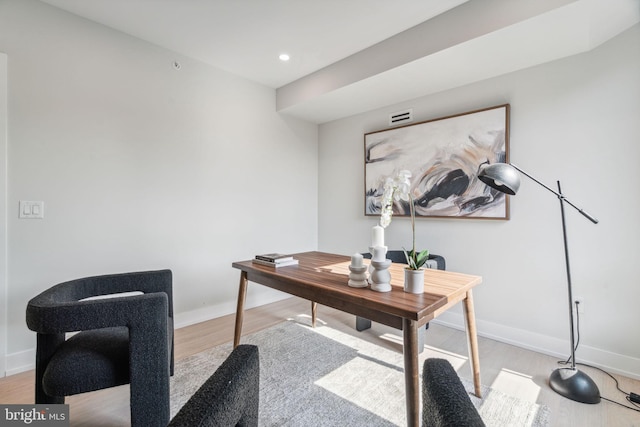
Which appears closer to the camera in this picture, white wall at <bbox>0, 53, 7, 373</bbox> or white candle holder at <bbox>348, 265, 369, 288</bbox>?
white candle holder at <bbox>348, 265, 369, 288</bbox>

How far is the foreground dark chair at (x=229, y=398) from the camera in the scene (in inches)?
19.8

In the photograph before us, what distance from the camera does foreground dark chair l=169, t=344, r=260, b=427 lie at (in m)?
0.50

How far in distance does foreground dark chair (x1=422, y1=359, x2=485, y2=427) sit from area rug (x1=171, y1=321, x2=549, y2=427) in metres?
1.08

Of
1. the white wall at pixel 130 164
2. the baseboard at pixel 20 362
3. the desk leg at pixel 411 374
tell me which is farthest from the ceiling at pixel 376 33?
the baseboard at pixel 20 362

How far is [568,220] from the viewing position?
85.9 inches

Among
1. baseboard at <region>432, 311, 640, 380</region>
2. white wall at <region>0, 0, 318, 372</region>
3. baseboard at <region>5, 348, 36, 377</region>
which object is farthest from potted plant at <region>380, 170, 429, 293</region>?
baseboard at <region>5, 348, 36, 377</region>

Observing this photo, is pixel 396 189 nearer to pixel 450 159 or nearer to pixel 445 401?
pixel 445 401

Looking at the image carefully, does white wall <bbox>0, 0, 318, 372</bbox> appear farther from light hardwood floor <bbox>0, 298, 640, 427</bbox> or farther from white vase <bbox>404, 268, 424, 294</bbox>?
white vase <bbox>404, 268, 424, 294</bbox>

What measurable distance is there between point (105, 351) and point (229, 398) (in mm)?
1049

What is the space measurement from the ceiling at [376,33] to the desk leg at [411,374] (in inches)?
76.4

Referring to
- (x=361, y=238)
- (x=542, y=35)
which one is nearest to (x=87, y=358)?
(x=361, y=238)

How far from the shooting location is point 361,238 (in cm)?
358

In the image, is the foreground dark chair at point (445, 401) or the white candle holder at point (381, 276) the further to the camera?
the white candle holder at point (381, 276)

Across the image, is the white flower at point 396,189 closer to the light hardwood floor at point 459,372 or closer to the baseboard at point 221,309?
the light hardwood floor at point 459,372
